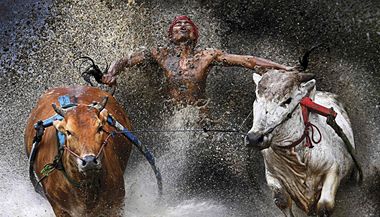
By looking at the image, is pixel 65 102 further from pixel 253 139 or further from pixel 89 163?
pixel 253 139

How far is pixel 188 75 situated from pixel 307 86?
2.01 metres

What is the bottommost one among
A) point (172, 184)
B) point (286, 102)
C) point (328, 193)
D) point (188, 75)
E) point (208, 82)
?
point (172, 184)

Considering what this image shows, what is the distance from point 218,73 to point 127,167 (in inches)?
61.4

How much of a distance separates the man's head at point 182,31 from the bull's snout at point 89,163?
2.41m

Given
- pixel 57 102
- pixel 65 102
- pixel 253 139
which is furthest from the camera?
pixel 57 102

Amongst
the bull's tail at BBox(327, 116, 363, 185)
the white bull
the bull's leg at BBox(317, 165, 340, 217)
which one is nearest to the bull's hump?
the white bull

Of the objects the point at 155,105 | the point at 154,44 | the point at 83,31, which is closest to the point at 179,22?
the point at 155,105

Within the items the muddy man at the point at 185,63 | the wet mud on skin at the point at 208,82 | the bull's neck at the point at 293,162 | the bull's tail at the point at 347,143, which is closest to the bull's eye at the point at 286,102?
the bull's neck at the point at 293,162

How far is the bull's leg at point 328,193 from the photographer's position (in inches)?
268

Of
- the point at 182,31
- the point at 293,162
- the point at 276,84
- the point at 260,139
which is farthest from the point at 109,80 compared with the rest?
the point at 260,139

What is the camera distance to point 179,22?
870cm

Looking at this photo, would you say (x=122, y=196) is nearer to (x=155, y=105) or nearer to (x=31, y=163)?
(x=31, y=163)

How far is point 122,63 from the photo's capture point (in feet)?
28.6

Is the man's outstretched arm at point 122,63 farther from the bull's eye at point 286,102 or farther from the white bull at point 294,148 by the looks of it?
the bull's eye at point 286,102
